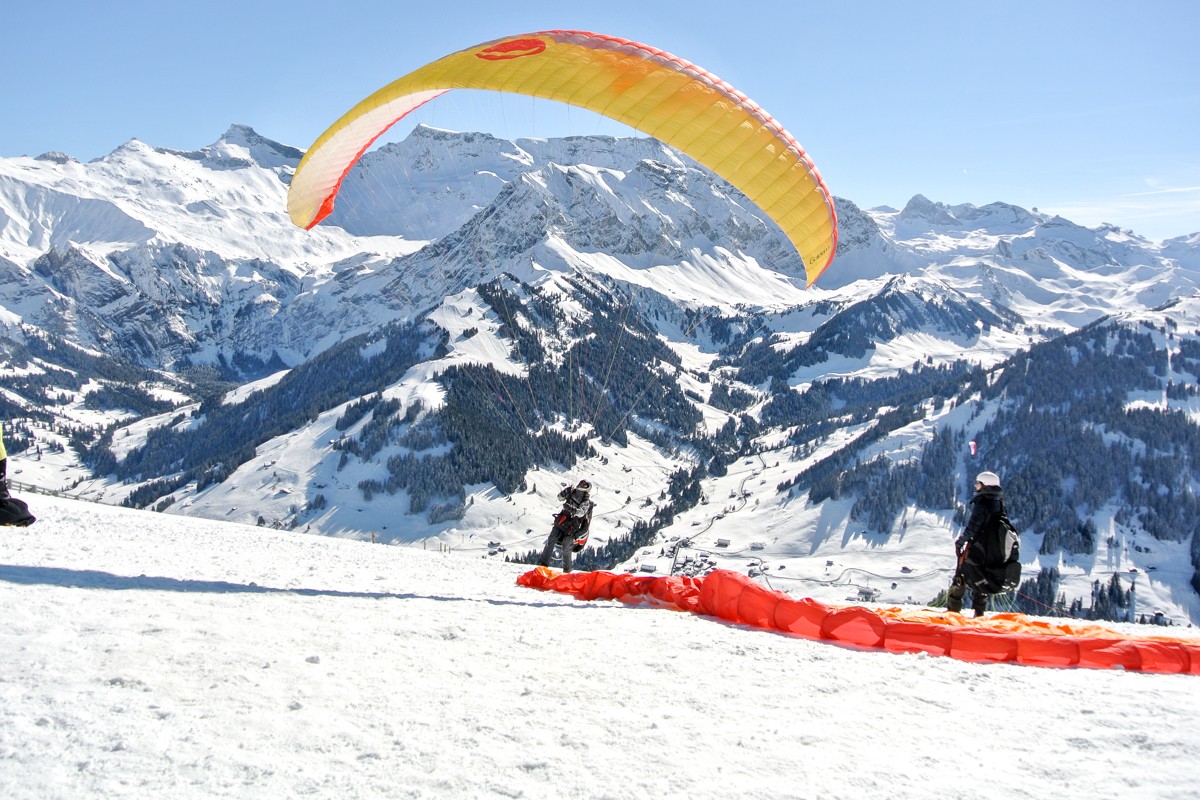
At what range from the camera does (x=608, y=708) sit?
6070mm

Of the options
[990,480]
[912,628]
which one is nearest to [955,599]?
[990,480]

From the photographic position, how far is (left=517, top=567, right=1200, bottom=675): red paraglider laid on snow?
8336 mm

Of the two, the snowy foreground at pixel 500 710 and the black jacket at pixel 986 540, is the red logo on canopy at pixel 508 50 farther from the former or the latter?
the black jacket at pixel 986 540

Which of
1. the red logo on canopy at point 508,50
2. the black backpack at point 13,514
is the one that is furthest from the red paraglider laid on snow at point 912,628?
the red logo on canopy at point 508,50

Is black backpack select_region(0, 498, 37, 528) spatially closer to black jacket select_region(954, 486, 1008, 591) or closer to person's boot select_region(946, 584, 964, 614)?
black jacket select_region(954, 486, 1008, 591)

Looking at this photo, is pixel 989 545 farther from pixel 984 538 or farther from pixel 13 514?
pixel 13 514

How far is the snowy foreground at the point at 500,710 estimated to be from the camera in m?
4.60

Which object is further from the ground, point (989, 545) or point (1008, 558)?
point (989, 545)

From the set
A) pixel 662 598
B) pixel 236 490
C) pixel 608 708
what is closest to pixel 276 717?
pixel 608 708

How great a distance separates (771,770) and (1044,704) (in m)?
3.08

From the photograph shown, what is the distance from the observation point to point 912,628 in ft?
29.3

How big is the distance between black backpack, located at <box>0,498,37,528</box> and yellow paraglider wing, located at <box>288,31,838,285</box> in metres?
9.98

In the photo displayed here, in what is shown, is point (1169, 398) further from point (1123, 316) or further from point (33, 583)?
point (33, 583)

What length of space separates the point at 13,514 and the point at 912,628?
39.2 feet
